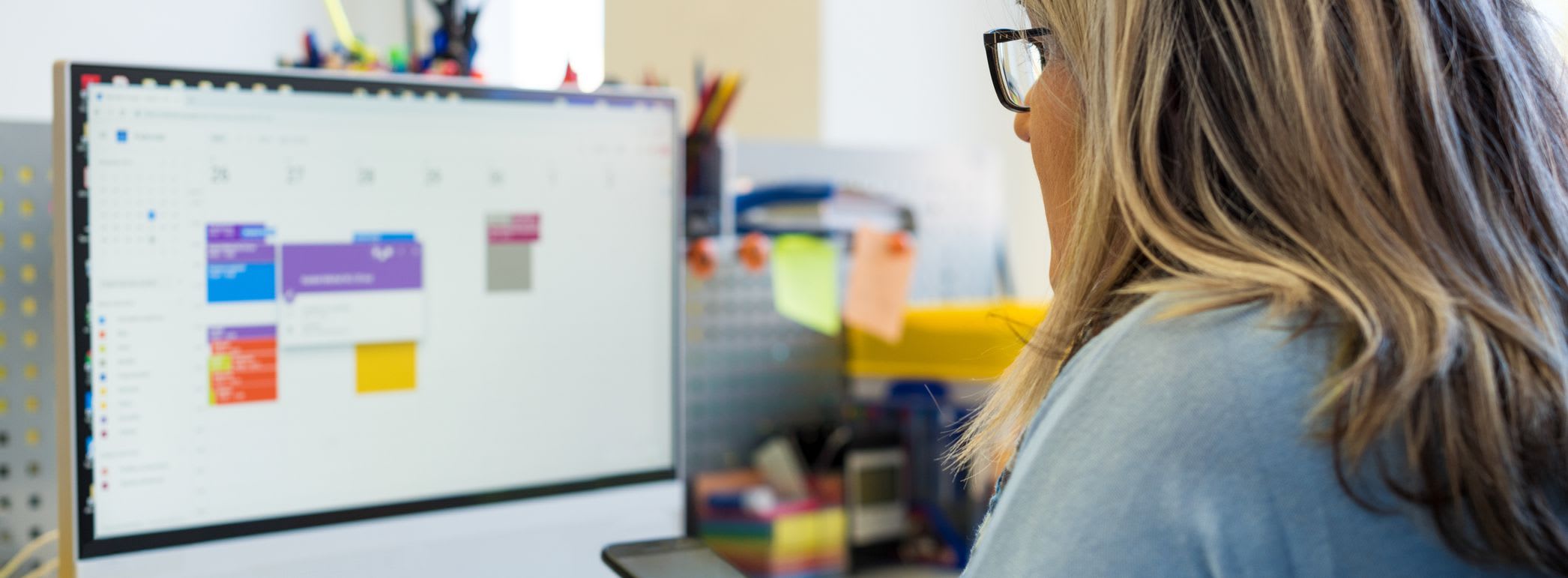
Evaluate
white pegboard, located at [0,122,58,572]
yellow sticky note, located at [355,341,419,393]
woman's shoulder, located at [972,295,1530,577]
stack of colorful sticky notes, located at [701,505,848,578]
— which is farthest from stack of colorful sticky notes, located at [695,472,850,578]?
woman's shoulder, located at [972,295,1530,577]

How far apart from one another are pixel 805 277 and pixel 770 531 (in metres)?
0.27

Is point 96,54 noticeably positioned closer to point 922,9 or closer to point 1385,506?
point 1385,506

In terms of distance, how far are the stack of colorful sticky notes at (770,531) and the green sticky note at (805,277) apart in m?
0.19

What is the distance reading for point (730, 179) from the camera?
3.73ft

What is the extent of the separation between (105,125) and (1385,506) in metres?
0.67

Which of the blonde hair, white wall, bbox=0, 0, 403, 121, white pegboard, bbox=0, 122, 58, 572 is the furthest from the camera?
white wall, bbox=0, 0, 403, 121

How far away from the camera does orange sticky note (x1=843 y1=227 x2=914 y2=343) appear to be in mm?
1186

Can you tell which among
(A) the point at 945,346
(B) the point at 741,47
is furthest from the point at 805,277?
(B) the point at 741,47

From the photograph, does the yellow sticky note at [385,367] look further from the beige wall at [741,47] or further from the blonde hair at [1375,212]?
the beige wall at [741,47]

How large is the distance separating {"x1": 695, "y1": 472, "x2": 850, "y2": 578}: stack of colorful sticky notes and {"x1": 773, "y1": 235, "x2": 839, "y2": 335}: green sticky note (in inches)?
7.4

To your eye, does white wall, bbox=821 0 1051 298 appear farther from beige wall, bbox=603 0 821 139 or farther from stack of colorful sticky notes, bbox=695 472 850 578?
stack of colorful sticky notes, bbox=695 472 850 578

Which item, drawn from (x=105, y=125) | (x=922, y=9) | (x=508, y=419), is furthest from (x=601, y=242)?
(x=922, y=9)

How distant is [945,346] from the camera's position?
1.17 m

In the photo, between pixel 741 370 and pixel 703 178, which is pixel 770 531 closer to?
pixel 741 370
